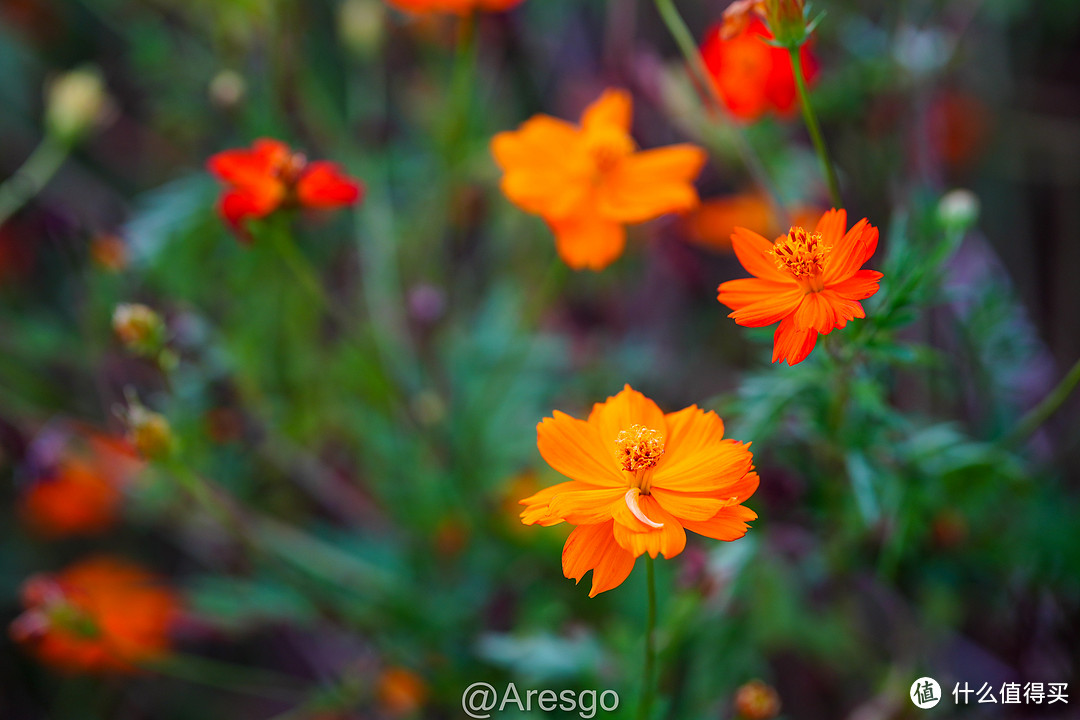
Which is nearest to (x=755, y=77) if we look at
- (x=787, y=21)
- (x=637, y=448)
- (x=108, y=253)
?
(x=787, y=21)

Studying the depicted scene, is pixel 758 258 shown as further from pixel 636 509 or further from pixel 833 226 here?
pixel 636 509

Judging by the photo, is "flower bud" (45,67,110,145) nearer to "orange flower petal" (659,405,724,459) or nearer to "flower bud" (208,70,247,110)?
"flower bud" (208,70,247,110)

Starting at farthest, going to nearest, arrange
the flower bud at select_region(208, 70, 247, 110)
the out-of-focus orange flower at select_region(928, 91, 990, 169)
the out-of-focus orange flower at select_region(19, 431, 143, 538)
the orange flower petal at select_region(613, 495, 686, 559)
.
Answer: the out-of-focus orange flower at select_region(928, 91, 990, 169) → the out-of-focus orange flower at select_region(19, 431, 143, 538) → the flower bud at select_region(208, 70, 247, 110) → the orange flower petal at select_region(613, 495, 686, 559)

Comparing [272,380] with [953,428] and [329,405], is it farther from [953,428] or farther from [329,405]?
[953,428]

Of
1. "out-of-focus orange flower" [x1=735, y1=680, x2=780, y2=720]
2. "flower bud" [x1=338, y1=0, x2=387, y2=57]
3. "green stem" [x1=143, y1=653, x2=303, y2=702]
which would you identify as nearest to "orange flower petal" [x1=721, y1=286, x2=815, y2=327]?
"out-of-focus orange flower" [x1=735, y1=680, x2=780, y2=720]

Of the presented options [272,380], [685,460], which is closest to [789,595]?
[685,460]

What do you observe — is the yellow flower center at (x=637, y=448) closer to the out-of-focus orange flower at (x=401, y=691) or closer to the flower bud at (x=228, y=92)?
the out-of-focus orange flower at (x=401, y=691)
